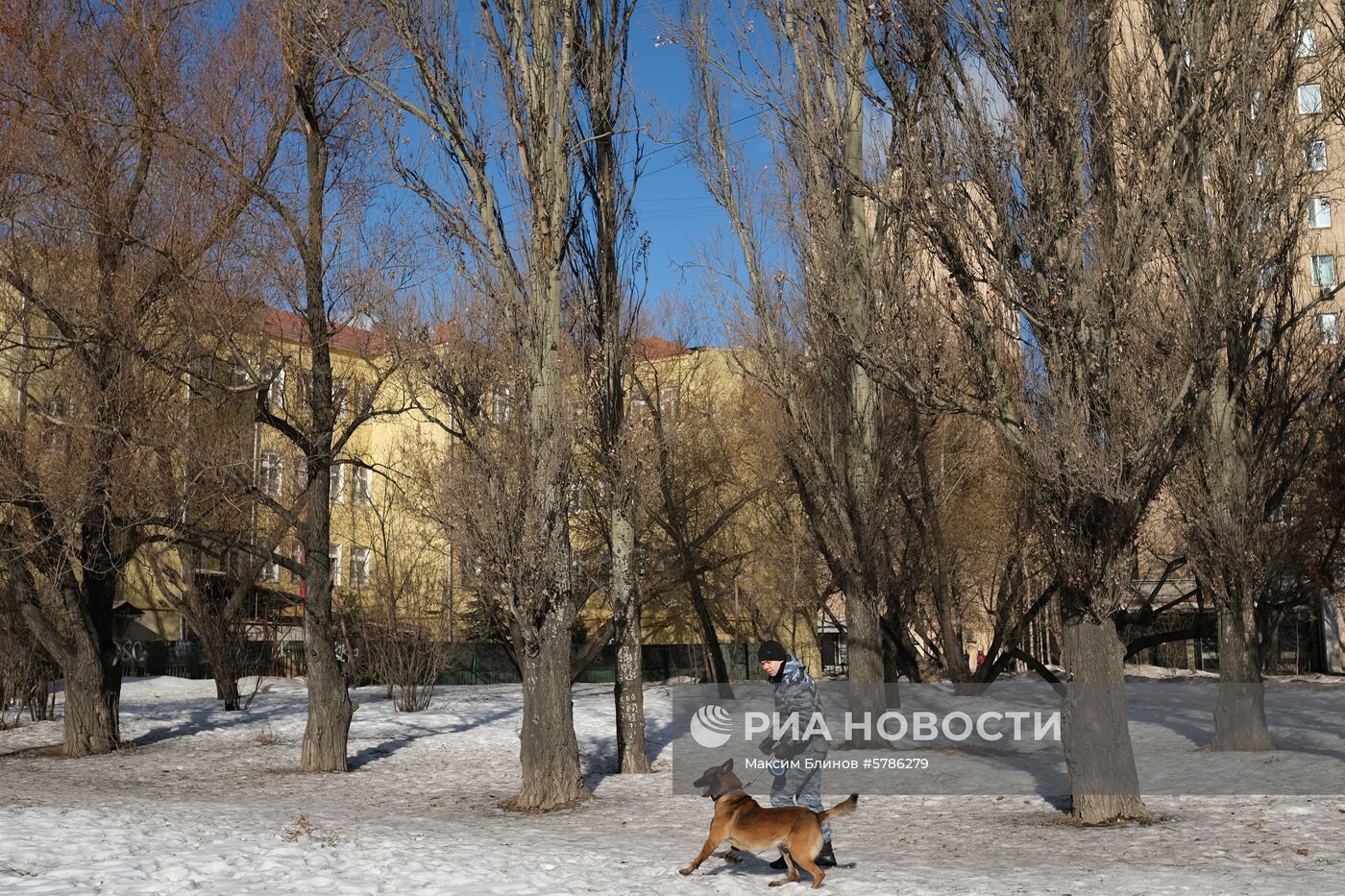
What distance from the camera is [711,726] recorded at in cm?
1955

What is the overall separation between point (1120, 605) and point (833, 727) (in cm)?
910

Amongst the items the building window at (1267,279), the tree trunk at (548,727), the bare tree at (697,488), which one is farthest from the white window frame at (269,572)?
the building window at (1267,279)

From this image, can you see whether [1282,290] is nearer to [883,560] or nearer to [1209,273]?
[1209,273]

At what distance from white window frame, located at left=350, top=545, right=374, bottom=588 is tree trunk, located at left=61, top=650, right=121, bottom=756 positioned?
11.6 m

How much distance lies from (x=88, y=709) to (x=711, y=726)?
8940 millimetres

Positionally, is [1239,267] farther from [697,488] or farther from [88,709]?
[697,488]

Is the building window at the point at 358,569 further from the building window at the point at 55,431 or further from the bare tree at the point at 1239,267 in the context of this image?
the bare tree at the point at 1239,267

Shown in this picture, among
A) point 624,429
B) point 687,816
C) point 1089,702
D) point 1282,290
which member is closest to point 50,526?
point 624,429

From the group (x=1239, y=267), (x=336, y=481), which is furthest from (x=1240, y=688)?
(x=336, y=481)

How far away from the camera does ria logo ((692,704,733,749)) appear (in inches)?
725

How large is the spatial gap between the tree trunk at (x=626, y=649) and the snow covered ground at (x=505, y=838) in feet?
1.46

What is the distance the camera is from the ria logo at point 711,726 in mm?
18422

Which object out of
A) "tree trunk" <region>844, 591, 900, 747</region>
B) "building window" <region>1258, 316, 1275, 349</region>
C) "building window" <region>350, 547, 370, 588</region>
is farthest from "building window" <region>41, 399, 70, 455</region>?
"building window" <region>1258, 316, 1275, 349</region>

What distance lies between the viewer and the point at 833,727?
20.0 metres
